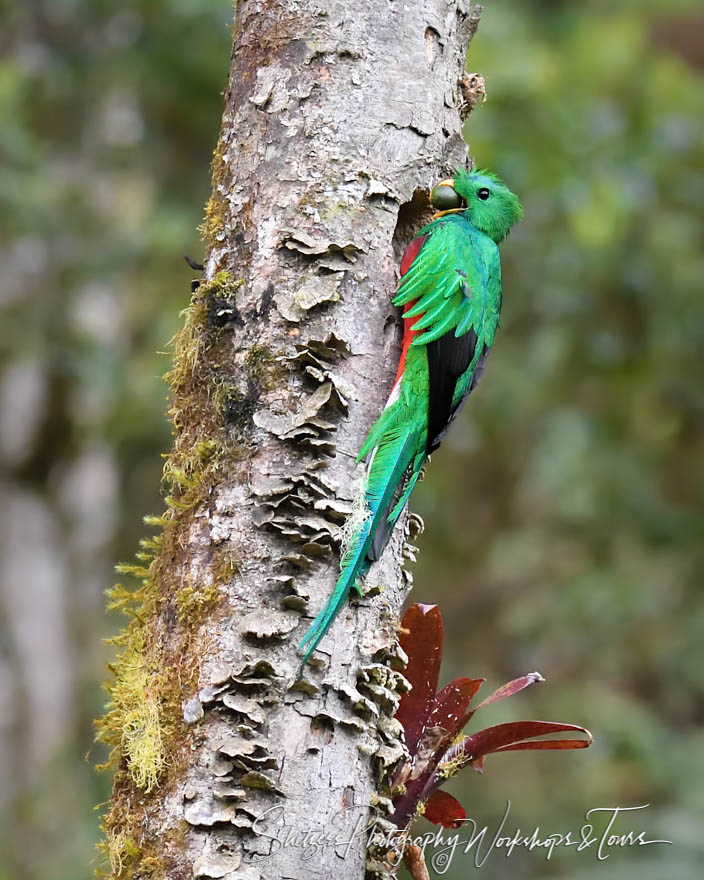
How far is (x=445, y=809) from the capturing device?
2.02 metres

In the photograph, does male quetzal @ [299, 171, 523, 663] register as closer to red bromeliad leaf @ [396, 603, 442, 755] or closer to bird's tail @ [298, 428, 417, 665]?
bird's tail @ [298, 428, 417, 665]

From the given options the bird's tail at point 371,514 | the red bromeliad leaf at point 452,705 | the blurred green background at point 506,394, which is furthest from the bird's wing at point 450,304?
the blurred green background at point 506,394

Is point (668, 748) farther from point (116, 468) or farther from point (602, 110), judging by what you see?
point (116, 468)

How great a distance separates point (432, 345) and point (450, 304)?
0.14m

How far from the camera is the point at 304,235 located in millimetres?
2039

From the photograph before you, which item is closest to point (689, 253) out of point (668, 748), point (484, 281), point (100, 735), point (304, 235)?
point (668, 748)

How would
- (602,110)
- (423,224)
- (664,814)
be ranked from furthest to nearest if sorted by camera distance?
(602,110), (664,814), (423,224)

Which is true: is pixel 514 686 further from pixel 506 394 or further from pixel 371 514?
pixel 506 394

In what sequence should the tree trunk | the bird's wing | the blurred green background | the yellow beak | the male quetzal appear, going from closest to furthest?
the tree trunk, the male quetzal, the bird's wing, the yellow beak, the blurred green background

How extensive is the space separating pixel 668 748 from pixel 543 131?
3574 millimetres

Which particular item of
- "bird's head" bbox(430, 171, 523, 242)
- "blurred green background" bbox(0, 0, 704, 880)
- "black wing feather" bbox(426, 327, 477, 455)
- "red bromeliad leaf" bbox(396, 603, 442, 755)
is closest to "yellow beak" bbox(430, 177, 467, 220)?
"bird's head" bbox(430, 171, 523, 242)

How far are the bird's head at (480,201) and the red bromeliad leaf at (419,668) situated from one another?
37.4 inches

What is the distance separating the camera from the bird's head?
2305 mm

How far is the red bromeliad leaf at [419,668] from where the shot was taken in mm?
2002
